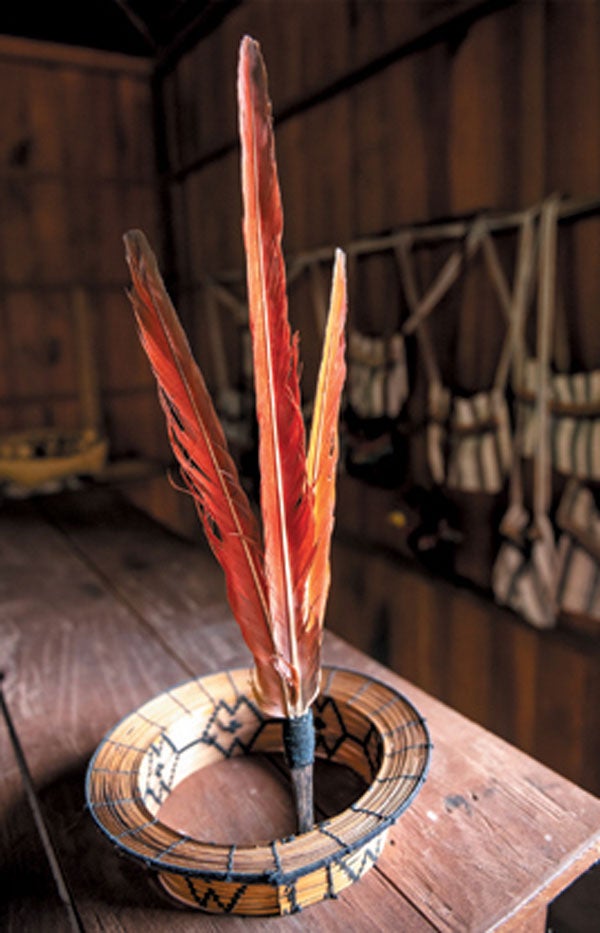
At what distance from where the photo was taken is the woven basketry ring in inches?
23.5

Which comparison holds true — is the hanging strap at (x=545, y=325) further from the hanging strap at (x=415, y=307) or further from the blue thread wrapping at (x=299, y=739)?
the blue thread wrapping at (x=299, y=739)

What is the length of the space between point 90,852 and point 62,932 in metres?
0.11

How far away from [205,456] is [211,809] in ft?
1.51

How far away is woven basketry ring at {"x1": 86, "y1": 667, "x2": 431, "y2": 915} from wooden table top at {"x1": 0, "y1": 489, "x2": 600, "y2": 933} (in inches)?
1.3

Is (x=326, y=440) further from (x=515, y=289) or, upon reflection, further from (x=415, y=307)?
(x=415, y=307)

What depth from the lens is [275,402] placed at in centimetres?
57

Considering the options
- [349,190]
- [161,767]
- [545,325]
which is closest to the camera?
[161,767]

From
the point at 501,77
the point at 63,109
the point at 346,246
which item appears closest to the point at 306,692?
the point at 501,77

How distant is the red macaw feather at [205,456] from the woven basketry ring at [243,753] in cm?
13

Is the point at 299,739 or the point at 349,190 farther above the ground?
the point at 349,190

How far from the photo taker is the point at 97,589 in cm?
163

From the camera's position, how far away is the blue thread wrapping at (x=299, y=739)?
2.14 feet

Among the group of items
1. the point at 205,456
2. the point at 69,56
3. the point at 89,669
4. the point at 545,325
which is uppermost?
the point at 69,56

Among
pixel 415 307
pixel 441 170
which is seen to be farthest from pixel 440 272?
pixel 441 170
